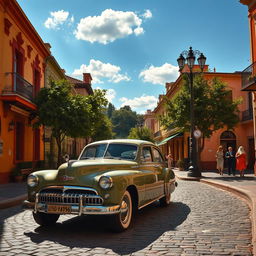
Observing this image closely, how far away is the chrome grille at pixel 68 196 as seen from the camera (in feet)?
16.5

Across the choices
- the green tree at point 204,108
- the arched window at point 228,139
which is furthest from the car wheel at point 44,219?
the arched window at point 228,139

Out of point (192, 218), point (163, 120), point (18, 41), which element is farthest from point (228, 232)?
point (163, 120)

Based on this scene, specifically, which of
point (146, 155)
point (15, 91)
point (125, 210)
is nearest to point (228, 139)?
point (15, 91)

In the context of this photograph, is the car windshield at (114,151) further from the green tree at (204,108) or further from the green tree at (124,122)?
the green tree at (124,122)

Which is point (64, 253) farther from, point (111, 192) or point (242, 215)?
point (242, 215)

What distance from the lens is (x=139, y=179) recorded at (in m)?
6.07

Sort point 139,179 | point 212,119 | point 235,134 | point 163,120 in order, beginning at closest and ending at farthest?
1. point 139,179
2. point 212,119
3. point 163,120
4. point 235,134

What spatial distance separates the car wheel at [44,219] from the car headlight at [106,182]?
145 cm

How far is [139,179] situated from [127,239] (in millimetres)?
1421

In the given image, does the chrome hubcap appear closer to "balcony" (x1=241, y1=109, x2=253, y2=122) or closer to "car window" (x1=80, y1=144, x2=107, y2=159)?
"car window" (x1=80, y1=144, x2=107, y2=159)

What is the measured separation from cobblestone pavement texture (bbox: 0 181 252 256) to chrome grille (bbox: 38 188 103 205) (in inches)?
21.8

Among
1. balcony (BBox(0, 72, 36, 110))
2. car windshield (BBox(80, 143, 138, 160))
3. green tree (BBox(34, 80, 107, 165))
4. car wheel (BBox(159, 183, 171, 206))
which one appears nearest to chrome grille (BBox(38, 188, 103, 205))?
car windshield (BBox(80, 143, 138, 160))

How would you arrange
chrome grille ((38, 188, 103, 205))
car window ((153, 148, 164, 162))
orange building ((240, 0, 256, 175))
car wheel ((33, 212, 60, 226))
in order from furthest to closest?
1. orange building ((240, 0, 256, 175))
2. car window ((153, 148, 164, 162))
3. car wheel ((33, 212, 60, 226))
4. chrome grille ((38, 188, 103, 205))

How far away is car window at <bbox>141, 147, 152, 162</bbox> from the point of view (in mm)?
6904
